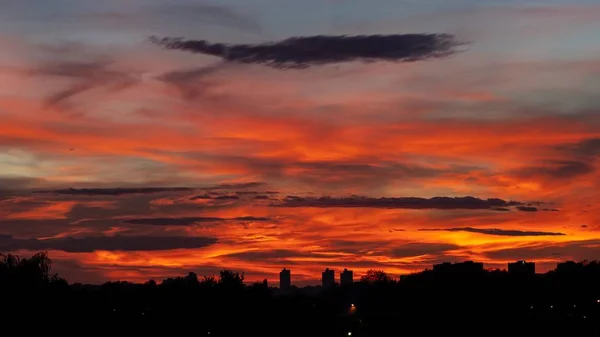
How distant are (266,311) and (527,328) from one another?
44.4m

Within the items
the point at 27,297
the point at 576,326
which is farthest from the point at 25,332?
the point at 576,326

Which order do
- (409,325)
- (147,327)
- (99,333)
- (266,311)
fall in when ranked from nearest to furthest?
(99,333), (147,327), (266,311), (409,325)

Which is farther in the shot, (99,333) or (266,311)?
(266,311)

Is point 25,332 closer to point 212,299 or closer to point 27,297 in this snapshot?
point 27,297

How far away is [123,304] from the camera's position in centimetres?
19750

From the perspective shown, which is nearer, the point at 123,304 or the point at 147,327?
the point at 147,327

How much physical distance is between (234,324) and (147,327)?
49.1 ft

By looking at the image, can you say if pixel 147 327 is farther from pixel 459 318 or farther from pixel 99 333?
pixel 459 318

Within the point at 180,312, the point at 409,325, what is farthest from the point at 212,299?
the point at 409,325

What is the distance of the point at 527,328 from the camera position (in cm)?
17000

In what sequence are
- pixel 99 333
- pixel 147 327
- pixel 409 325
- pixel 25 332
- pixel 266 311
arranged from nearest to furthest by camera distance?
pixel 25 332
pixel 99 333
pixel 147 327
pixel 266 311
pixel 409 325

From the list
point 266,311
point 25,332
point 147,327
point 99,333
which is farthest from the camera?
point 266,311

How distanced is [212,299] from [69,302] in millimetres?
40036

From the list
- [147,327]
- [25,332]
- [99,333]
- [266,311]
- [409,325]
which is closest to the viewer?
[25,332]
